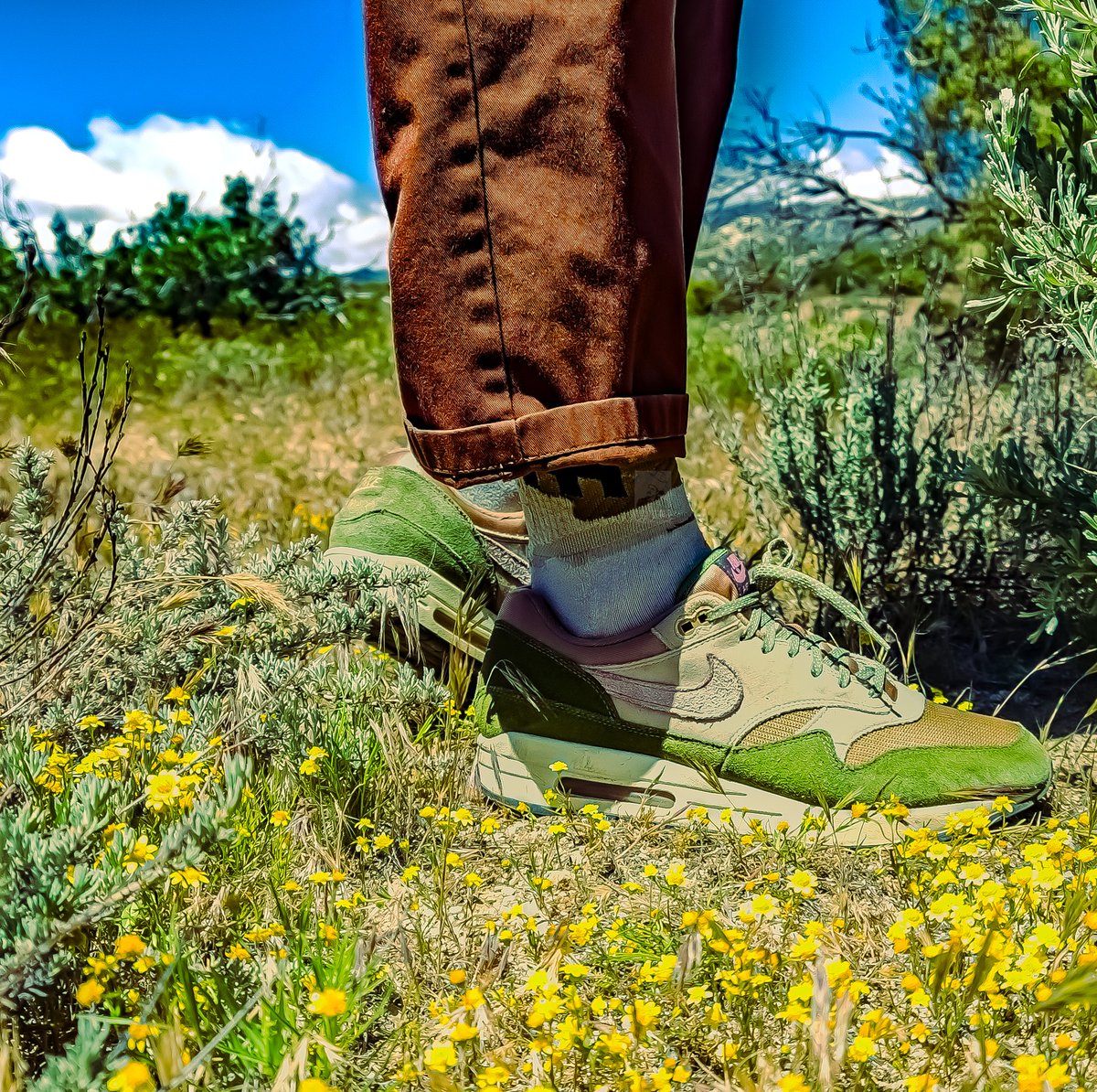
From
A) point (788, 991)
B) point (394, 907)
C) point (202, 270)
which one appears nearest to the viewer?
point (788, 991)

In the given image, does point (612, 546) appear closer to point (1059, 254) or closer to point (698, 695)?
point (698, 695)

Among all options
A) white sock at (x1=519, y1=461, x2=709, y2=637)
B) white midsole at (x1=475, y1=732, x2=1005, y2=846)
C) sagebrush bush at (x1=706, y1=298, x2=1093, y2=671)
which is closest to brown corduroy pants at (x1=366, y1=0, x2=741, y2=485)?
white sock at (x1=519, y1=461, x2=709, y2=637)

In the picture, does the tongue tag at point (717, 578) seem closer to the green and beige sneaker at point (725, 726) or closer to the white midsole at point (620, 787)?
the green and beige sneaker at point (725, 726)

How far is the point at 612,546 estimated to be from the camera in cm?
181

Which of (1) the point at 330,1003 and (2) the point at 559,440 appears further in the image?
(2) the point at 559,440

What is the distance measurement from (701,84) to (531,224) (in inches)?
27.9

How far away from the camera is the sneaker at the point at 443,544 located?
7.41 ft

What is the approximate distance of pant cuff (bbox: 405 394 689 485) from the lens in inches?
61.2

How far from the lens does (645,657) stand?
5.95ft

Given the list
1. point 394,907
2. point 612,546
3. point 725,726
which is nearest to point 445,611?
point 612,546

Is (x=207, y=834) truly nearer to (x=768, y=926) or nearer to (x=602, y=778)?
(x=768, y=926)
